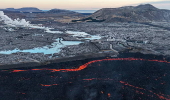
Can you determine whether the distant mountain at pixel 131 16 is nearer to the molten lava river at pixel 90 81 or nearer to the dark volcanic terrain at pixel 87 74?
the dark volcanic terrain at pixel 87 74

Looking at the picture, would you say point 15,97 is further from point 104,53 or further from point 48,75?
point 104,53

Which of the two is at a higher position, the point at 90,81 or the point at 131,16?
the point at 131,16

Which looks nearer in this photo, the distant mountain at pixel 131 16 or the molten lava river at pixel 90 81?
the molten lava river at pixel 90 81

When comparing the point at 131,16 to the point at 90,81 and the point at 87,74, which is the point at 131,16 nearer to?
the point at 87,74

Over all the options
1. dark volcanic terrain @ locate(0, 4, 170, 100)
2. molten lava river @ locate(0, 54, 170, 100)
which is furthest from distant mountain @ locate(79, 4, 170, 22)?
molten lava river @ locate(0, 54, 170, 100)

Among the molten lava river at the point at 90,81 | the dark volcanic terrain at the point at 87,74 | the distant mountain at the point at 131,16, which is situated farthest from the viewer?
the distant mountain at the point at 131,16

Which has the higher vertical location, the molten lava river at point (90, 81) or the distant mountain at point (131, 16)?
the distant mountain at point (131, 16)

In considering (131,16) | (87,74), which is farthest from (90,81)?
(131,16)

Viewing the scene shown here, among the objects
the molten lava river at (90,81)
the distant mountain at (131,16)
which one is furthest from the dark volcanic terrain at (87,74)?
the distant mountain at (131,16)

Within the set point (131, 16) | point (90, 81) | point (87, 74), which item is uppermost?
point (131, 16)
